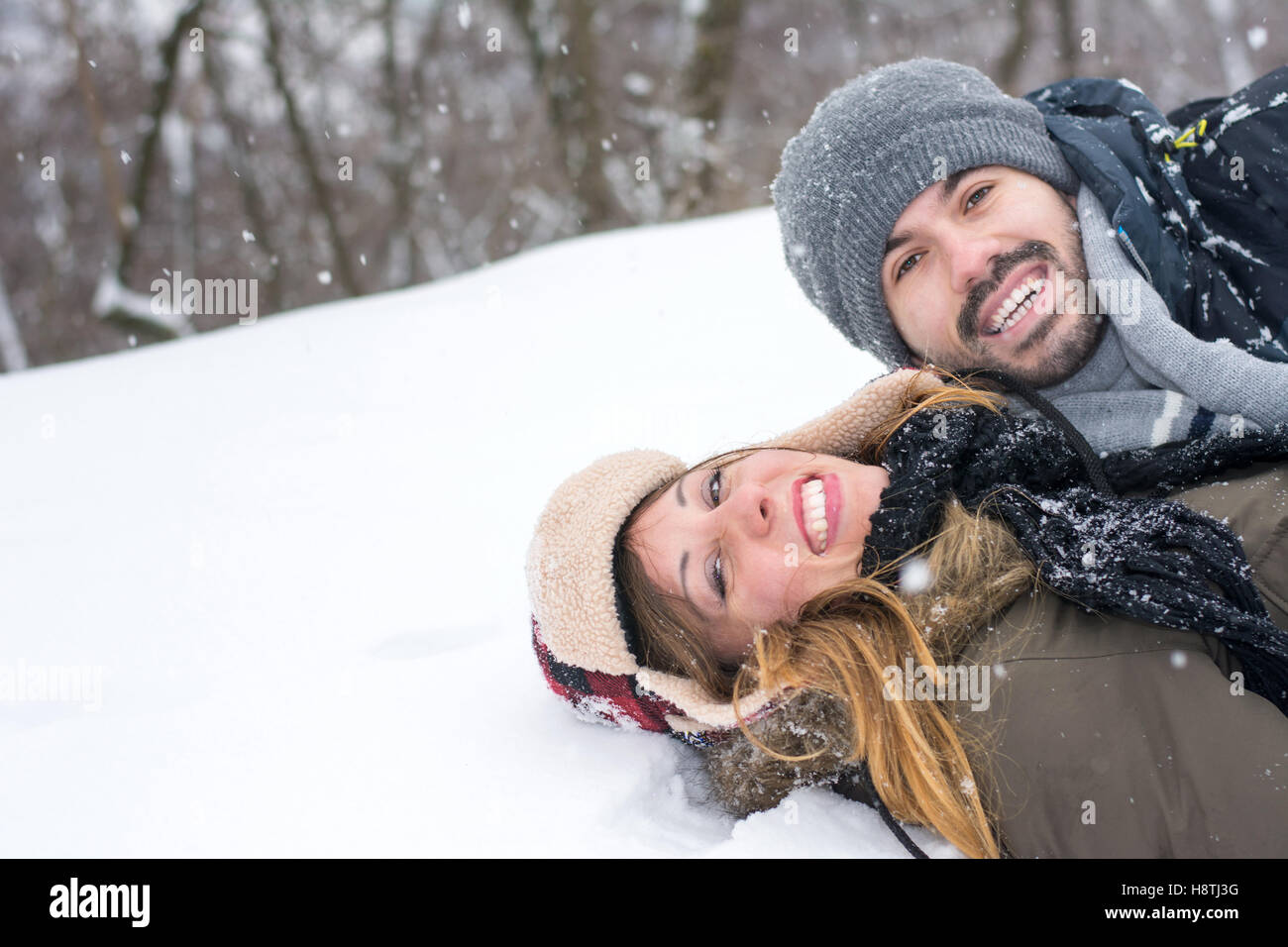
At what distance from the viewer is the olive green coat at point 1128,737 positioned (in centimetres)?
132

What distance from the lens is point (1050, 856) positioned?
1.43 m

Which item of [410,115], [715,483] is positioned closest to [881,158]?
[715,483]

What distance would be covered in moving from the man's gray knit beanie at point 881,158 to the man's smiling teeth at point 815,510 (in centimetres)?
94

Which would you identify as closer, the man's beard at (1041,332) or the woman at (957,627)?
the woman at (957,627)

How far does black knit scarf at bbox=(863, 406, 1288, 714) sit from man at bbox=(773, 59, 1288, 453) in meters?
0.23

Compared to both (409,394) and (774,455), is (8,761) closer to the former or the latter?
(774,455)

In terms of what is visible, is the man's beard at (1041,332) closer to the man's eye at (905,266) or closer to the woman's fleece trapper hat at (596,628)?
the man's eye at (905,266)

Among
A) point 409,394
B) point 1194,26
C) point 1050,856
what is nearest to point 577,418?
point 409,394

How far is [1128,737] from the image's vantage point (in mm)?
1390

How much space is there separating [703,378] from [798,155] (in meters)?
1.05

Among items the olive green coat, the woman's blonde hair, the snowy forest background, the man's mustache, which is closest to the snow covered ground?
the woman's blonde hair

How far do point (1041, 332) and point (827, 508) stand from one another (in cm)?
89

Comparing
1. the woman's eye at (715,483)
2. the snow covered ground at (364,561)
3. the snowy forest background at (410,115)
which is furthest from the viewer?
the snowy forest background at (410,115)

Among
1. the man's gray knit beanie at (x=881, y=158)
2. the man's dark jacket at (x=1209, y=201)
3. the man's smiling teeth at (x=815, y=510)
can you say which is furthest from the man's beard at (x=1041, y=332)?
the man's smiling teeth at (x=815, y=510)
